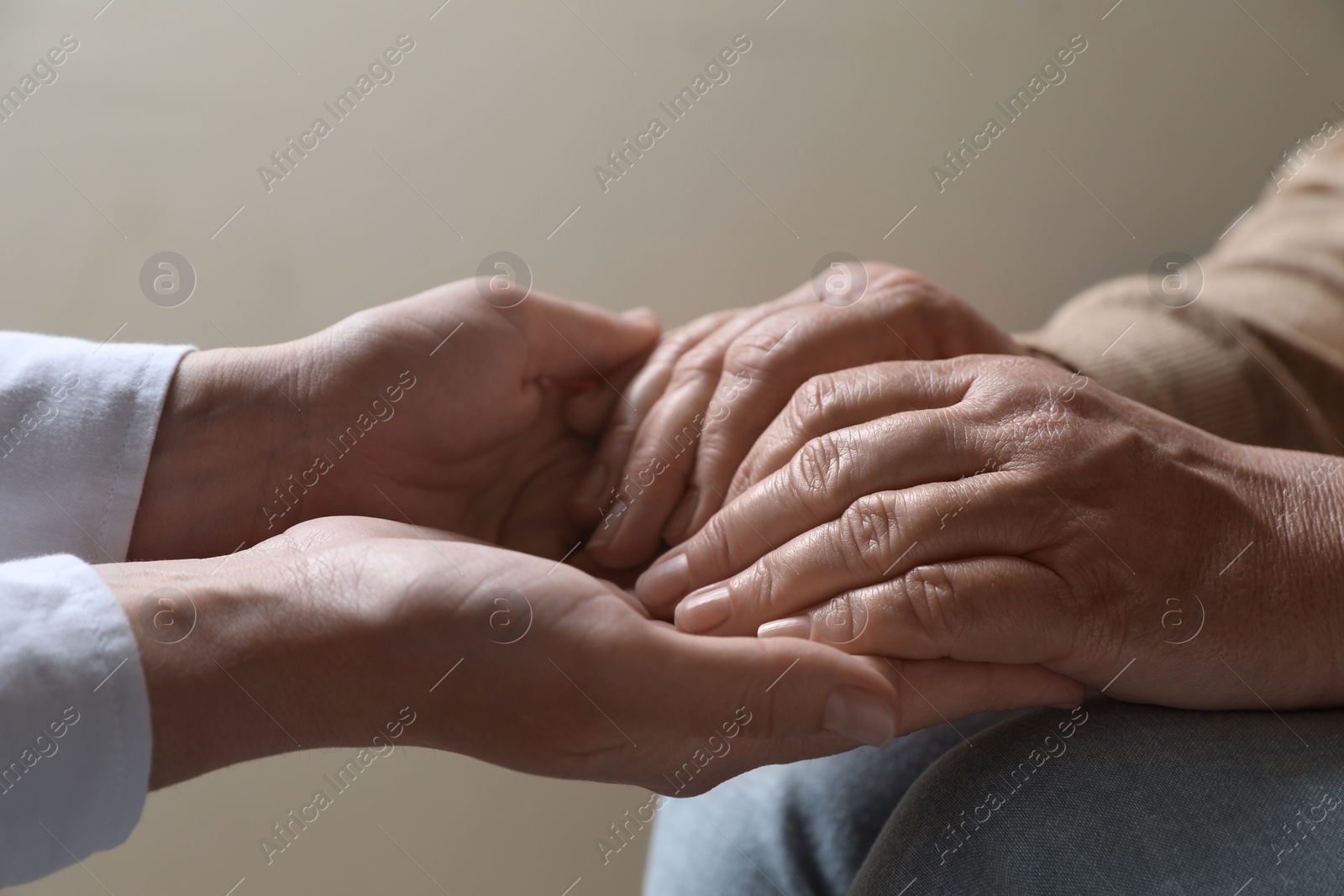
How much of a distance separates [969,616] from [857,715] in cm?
12

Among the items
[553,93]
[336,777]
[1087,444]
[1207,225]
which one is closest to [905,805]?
[1087,444]

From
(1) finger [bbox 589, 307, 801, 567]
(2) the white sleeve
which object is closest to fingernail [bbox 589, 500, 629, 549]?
(1) finger [bbox 589, 307, 801, 567]

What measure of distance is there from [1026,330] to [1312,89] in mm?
616

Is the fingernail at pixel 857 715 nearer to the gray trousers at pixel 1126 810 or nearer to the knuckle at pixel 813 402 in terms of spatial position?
the gray trousers at pixel 1126 810

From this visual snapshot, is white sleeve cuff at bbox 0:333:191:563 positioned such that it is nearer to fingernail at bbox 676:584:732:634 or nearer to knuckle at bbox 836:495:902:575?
fingernail at bbox 676:584:732:634

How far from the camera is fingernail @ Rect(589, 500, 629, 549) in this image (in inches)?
33.6

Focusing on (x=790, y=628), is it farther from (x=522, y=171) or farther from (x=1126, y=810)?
(x=522, y=171)

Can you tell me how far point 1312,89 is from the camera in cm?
148

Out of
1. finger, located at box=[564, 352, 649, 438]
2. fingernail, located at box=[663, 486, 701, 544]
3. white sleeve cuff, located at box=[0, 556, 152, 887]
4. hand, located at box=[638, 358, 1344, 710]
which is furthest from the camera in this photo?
finger, located at box=[564, 352, 649, 438]

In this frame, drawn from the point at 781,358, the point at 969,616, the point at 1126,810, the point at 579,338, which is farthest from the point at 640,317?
the point at 1126,810

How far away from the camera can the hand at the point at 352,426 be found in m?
0.81

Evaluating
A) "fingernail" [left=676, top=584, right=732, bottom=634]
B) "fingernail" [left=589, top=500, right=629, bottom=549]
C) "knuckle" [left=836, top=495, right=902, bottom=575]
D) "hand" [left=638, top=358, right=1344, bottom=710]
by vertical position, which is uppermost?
"fingernail" [left=589, top=500, right=629, bottom=549]

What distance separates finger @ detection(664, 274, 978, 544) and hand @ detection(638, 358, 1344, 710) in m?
0.14

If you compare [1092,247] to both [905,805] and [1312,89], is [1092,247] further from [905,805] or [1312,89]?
[905,805]
